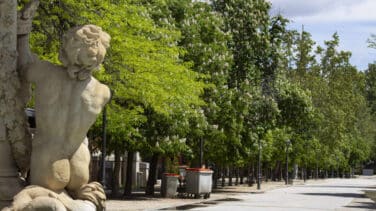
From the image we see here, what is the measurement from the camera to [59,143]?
6.18 m

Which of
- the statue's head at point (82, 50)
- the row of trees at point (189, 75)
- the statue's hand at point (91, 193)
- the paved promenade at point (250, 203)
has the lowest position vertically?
the statue's hand at point (91, 193)

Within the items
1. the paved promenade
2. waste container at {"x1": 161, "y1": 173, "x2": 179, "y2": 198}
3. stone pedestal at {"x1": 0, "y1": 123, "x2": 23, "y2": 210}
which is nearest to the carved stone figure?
stone pedestal at {"x1": 0, "y1": 123, "x2": 23, "y2": 210}

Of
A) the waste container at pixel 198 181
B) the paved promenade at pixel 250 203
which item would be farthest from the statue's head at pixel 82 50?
the waste container at pixel 198 181

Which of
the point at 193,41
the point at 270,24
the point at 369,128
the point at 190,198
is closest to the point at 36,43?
the point at 193,41

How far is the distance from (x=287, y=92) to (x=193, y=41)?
12197 millimetres

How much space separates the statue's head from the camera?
20.2 feet

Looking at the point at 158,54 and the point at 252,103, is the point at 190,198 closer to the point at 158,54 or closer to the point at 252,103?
the point at 252,103

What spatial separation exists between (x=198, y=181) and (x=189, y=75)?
419 inches

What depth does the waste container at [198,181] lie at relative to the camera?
33.5m

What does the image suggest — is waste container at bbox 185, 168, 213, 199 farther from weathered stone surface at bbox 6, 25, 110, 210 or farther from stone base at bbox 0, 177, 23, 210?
weathered stone surface at bbox 6, 25, 110, 210

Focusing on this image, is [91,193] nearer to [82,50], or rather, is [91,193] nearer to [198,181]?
[82,50]

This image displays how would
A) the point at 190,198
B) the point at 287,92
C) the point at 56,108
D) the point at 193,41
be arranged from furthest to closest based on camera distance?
the point at 287,92
the point at 190,198
the point at 193,41
the point at 56,108

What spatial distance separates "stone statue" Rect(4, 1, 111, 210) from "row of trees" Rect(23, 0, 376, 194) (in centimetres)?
710

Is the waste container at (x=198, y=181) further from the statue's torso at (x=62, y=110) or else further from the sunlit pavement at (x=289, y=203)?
the statue's torso at (x=62, y=110)
